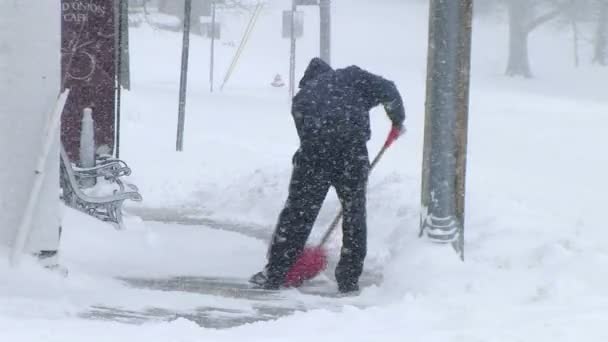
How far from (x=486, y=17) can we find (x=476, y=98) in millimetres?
35047

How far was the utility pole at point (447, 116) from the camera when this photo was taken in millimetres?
6652

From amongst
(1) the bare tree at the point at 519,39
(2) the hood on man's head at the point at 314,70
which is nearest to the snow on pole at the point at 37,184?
(2) the hood on man's head at the point at 314,70

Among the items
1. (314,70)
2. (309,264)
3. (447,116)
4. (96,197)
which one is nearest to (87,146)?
(96,197)

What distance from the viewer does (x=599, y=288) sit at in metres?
5.82

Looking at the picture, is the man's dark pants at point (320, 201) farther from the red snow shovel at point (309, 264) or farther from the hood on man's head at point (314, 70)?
the hood on man's head at point (314, 70)

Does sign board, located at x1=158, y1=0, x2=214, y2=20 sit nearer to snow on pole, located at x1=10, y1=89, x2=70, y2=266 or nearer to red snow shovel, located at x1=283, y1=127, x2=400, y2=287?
red snow shovel, located at x1=283, y1=127, x2=400, y2=287

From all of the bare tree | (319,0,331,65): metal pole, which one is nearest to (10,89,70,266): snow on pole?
(319,0,331,65): metal pole

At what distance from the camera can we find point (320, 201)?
6.91m

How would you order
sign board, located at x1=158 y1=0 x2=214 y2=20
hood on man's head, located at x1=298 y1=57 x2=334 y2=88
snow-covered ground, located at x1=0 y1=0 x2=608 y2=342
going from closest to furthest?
snow-covered ground, located at x1=0 y1=0 x2=608 y2=342 → hood on man's head, located at x1=298 y1=57 x2=334 y2=88 → sign board, located at x1=158 y1=0 x2=214 y2=20

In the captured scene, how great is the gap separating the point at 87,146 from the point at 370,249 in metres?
2.68

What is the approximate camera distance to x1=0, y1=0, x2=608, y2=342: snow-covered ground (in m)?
5.11

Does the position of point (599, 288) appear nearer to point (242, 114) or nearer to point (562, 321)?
point (562, 321)

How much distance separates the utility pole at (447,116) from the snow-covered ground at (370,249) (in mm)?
191

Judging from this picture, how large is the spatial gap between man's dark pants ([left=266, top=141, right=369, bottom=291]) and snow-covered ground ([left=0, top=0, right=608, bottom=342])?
0.63ft
